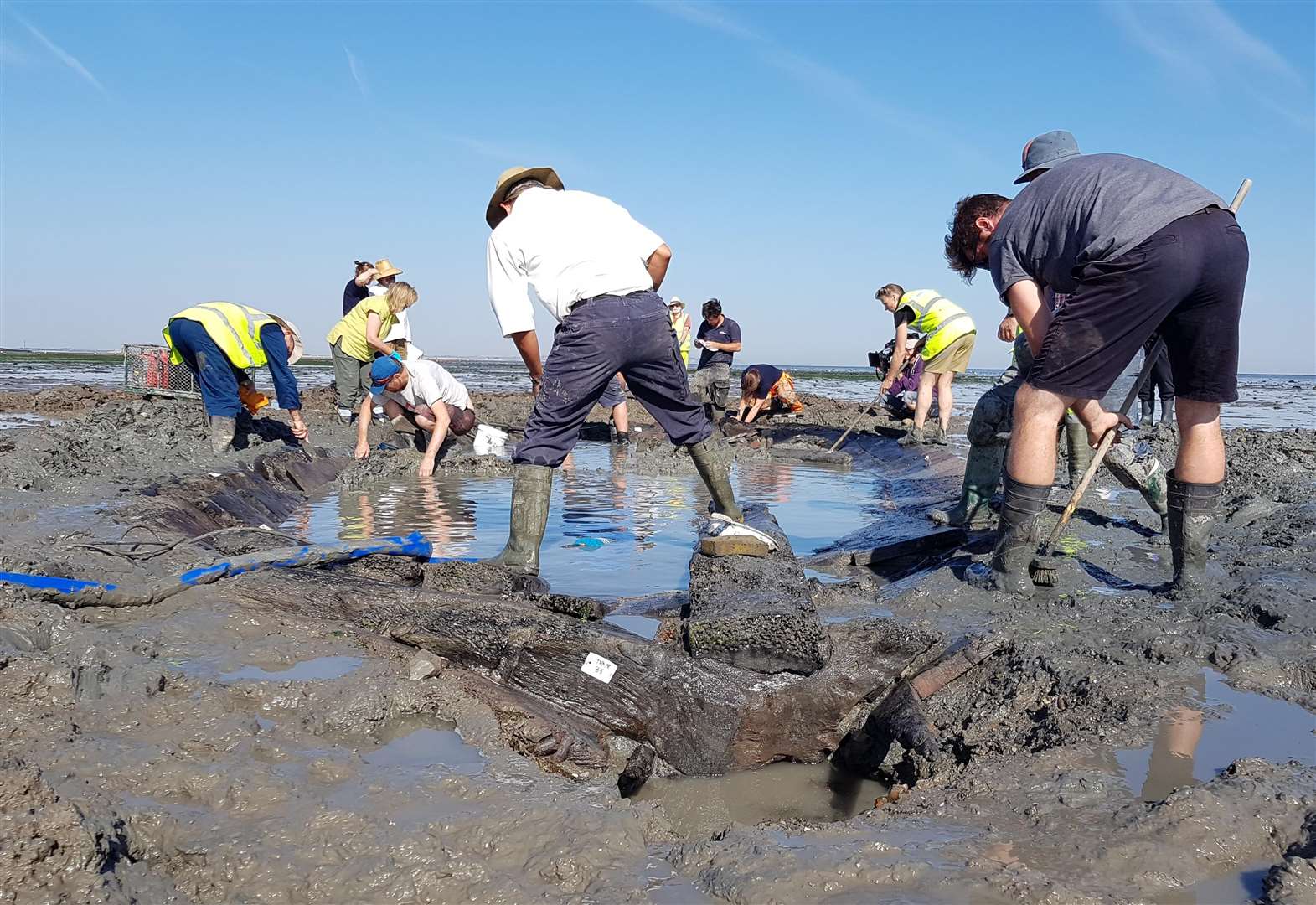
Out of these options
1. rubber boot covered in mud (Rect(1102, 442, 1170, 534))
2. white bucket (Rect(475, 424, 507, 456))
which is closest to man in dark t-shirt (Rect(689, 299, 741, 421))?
white bucket (Rect(475, 424, 507, 456))

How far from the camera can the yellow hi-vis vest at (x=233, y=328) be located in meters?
7.57

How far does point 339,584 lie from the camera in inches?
123

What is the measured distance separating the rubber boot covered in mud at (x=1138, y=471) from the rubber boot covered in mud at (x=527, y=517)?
2889 millimetres

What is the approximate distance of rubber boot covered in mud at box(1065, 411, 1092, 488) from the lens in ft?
17.4

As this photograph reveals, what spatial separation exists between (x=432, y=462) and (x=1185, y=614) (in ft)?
20.9

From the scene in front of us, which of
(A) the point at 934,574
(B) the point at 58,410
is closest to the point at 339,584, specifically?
(A) the point at 934,574

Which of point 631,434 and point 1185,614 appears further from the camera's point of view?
point 631,434

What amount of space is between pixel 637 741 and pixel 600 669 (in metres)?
0.24

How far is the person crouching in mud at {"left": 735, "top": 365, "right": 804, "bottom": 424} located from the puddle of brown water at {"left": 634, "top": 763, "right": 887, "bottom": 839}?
33.0ft

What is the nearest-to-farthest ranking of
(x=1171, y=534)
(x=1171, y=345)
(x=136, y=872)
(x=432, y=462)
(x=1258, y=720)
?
1. (x=136, y=872)
2. (x=1258, y=720)
3. (x=1171, y=345)
4. (x=1171, y=534)
5. (x=432, y=462)

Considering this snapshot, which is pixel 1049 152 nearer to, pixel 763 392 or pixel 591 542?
pixel 591 542

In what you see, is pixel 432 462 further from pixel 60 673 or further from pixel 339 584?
pixel 60 673

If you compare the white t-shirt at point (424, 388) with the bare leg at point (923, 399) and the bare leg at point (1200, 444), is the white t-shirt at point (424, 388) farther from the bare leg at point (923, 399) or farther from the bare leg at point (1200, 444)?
the bare leg at point (1200, 444)

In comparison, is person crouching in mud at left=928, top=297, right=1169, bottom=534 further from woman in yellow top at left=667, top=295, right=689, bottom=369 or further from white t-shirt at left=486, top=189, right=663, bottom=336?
woman in yellow top at left=667, top=295, right=689, bottom=369
